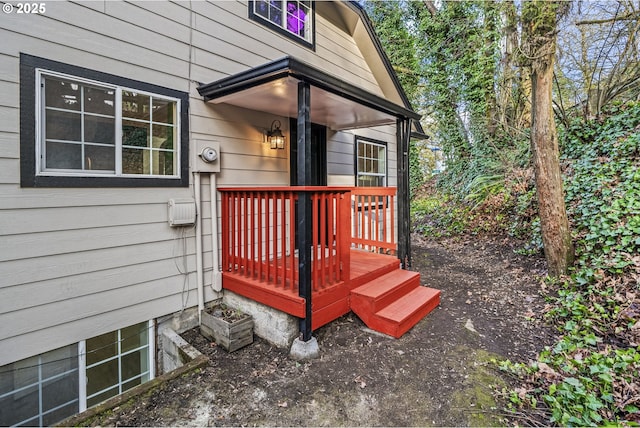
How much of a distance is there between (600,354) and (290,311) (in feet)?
8.48

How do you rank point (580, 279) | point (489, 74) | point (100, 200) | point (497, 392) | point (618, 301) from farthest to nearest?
point (489, 74) → point (580, 279) → point (618, 301) → point (100, 200) → point (497, 392)

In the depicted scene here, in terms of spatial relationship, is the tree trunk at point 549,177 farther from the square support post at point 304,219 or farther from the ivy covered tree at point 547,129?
the square support post at point 304,219

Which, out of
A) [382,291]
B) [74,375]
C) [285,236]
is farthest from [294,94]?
[74,375]

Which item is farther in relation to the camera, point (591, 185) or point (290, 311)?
point (591, 185)

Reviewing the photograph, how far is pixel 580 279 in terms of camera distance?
11.9 ft

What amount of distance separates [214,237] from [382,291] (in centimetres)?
207

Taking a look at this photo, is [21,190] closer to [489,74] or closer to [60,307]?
[60,307]

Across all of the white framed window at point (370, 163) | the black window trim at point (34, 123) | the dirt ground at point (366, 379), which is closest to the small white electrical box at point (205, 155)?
the black window trim at point (34, 123)

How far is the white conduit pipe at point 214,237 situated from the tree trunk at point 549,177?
4.49 m

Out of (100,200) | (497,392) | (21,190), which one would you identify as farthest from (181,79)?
(497,392)

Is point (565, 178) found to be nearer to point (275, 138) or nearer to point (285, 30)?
point (275, 138)

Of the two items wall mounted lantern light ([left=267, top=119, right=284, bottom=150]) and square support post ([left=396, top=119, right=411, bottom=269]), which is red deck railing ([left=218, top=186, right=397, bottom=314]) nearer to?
wall mounted lantern light ([left=267, top=119, right=284, bottom=150])

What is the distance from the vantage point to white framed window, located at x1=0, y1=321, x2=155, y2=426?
243 centimetres

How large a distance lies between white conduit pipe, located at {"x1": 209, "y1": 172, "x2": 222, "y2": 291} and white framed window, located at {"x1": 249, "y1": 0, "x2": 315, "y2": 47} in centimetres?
242
